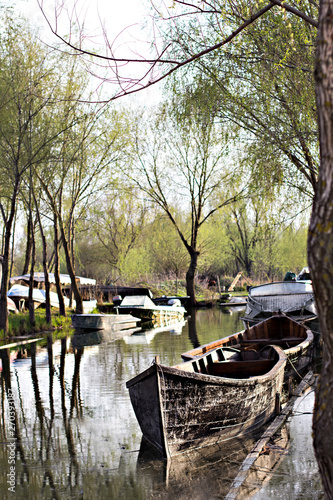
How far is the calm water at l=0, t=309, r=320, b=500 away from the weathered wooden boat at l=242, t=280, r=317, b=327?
7.38 meters

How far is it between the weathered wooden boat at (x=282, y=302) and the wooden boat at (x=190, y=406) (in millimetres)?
11368

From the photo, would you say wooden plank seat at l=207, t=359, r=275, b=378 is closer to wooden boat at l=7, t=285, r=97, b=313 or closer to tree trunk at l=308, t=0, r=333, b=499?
tree trunk at l=308, t=0, r=333, b=499

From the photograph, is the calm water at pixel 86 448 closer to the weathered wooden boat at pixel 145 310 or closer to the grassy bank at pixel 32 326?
the grassy bank at pixel 32 326

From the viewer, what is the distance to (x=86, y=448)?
742cm

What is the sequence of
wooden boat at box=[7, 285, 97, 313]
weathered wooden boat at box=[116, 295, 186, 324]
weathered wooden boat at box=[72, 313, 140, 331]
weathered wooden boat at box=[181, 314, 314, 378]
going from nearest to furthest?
1. weathered wooden boat at box=[181, 314, 314, 378]
2. weathered wooden boat at box=[72, 313, 140, 331]
3. wooden boat at box=[7, 285, 97, 313]
4. weathered wooden boat at box=[116, 295, 186, 324]

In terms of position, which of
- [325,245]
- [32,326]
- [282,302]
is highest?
[325,245]

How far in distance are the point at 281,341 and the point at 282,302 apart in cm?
770

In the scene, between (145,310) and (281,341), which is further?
(145,310)

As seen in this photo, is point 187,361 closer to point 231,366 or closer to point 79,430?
point 231,366

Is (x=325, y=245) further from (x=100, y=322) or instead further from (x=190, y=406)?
(x=100, y=322)

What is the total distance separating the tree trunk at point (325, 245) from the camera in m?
2.52

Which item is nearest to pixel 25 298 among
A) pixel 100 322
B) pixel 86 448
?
pixel 100 322

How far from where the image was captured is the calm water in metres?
6.04

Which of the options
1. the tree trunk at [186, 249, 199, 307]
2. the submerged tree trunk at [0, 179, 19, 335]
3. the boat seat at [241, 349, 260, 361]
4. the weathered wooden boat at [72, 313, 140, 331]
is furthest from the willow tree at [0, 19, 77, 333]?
the tree trunk at [186, 249, 199, 307]
